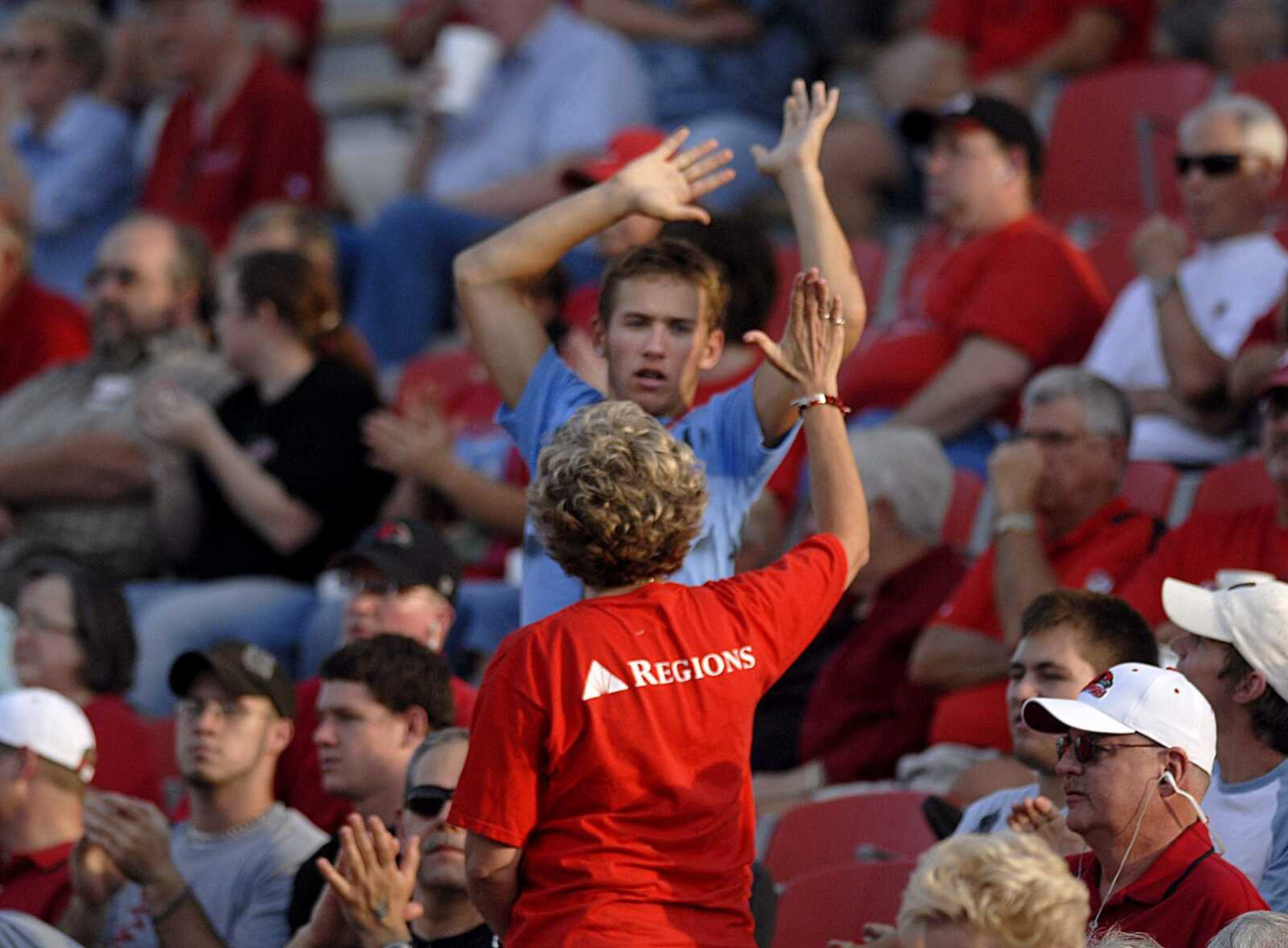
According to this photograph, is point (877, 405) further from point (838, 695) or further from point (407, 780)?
point (407, 780)

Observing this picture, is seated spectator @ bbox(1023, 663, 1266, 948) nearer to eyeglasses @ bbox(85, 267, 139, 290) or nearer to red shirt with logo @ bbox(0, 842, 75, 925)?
red shirt with logo @ bbox(0, 842, 75, 925)

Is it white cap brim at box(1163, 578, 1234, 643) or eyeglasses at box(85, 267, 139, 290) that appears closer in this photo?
white cap brim at box(1163, 578, 1234, 643)

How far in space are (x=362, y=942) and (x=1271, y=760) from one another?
62.0 inches

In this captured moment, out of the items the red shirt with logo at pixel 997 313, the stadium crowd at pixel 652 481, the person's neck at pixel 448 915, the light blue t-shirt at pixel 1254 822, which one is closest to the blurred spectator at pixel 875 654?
the stadium crowd at pixel 652 481

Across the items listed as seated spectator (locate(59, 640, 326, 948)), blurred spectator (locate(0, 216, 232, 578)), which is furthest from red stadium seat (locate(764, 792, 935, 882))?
blurred spectator (locate(0, 216, 232, 578))

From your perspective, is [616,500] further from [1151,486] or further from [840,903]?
[1151,486]

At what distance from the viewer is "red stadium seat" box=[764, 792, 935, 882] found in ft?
14.1

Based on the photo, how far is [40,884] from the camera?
4414 mm

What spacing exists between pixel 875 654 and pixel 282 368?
7.68 feet

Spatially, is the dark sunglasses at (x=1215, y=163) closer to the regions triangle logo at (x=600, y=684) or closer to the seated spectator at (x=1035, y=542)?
the seated spectator at (x=1035, y=542)

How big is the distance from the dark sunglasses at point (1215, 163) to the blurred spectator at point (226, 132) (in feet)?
13.8

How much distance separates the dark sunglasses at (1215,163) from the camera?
5.71m

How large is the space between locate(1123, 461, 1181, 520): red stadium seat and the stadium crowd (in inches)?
0.7

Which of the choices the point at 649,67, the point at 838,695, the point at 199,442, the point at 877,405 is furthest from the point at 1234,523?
the point at 649,67
